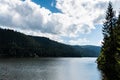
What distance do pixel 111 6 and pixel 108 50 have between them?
32.8ft

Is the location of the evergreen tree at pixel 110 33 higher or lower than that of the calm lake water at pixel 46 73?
higher

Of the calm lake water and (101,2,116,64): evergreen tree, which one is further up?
(101,2,116,64): evergreen tree

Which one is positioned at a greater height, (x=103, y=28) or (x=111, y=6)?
(x=111, y=6)

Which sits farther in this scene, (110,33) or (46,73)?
(46,73)

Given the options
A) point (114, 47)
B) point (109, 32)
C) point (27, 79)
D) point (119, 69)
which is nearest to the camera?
point (119, 69)

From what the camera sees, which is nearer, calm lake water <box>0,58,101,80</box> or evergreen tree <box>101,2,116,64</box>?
evergreen tree <box>101,2,116,64</box>

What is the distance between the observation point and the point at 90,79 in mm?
63281

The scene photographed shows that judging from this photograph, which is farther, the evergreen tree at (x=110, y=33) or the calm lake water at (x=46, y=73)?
the calm lake water at (x=46, y=73)

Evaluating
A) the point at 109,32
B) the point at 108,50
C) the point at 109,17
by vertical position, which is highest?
the point at 109,17

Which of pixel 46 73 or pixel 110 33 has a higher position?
pixel 110 33

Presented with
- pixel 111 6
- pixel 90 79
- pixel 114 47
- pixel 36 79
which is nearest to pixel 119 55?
pixel 114 47

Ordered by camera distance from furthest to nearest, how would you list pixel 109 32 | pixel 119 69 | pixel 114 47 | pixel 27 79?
pixel 27 79
pixel 109 32
pixel 114 47
pixel 119 69

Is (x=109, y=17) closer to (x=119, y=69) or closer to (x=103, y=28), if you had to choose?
(x=103, y=28)

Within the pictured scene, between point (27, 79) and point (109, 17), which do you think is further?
point (27, 79)
